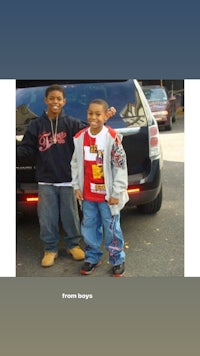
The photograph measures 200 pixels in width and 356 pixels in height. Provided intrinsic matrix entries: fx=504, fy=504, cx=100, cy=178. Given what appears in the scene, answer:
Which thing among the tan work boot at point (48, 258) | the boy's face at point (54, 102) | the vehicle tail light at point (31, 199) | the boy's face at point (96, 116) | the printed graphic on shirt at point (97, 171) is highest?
the boy's face at point (54, 102)

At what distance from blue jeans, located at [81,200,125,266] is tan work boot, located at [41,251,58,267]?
0.25 metres

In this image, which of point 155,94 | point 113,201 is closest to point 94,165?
point 113,201

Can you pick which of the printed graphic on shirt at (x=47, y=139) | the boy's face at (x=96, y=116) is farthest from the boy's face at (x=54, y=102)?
the boy's face at (x=96, y=116)

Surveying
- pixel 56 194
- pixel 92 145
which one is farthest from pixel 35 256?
pixel 92 145

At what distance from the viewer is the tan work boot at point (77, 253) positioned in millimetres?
3711

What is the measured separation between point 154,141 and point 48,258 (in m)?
1.17

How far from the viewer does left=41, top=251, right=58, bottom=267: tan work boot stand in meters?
3.67

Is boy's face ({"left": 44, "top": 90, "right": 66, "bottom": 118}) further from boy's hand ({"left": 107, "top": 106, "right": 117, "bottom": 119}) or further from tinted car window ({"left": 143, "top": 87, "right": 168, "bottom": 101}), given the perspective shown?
tinted car window ({"left": 143, "top": 87, "right": 168, "bottom": 101})

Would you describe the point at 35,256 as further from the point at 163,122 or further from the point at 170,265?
the point at 163,122

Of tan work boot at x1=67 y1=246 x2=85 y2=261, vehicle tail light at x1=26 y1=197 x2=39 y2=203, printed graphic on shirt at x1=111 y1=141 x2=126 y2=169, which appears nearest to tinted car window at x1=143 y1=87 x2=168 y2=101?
printed graphic on shirt at x1=111 y1=141 x2=126 y2=169

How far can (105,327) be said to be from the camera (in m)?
3.35

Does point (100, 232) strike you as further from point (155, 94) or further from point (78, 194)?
point (155, 94)

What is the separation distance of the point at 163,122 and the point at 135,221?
823mm

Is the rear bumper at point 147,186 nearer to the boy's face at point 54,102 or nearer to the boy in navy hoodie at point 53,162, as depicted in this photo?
the boy in navy hoodie at point 53,162
